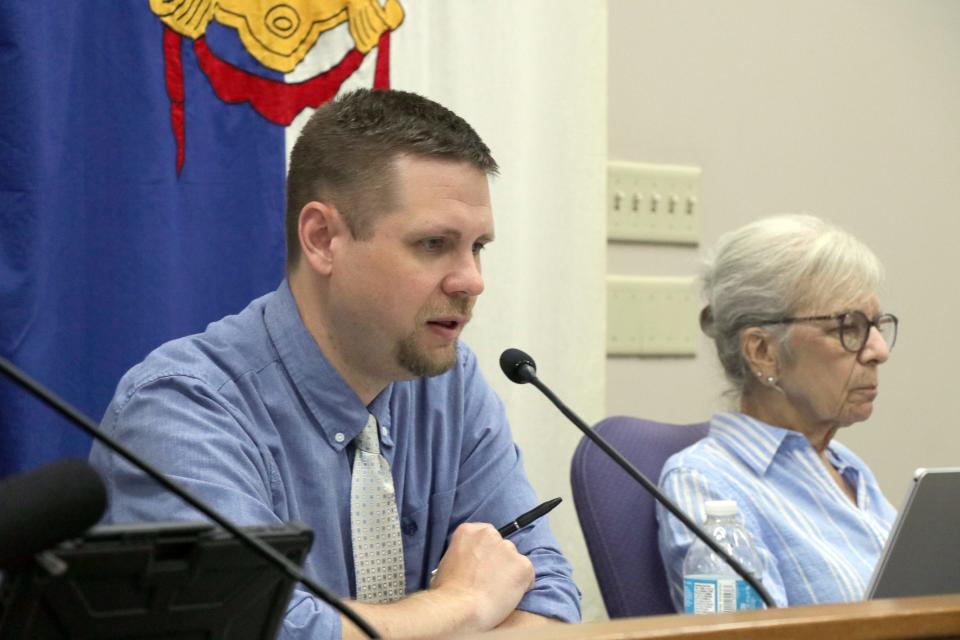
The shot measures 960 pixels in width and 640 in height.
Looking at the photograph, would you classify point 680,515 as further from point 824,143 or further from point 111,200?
point 824,143

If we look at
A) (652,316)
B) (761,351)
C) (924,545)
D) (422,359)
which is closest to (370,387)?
(422,359)

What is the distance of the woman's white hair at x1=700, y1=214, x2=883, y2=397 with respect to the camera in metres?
2.40

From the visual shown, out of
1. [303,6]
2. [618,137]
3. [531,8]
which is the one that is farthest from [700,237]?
[303,6]

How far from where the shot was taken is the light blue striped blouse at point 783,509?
2.13m

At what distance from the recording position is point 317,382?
1.77m

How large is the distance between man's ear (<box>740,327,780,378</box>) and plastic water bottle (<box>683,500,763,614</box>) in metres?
0.41

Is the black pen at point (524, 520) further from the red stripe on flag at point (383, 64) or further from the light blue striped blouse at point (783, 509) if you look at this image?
the red stripe on flag at point (383, 64)

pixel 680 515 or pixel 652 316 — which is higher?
pixel 680 515

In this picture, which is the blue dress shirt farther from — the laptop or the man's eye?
the laptop

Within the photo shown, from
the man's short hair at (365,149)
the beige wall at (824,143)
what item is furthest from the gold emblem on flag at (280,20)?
the beige wall at (824,143)

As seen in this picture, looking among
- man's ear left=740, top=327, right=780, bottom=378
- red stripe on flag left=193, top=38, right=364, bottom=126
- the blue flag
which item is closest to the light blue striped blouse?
man's ear left=740, top=327, right=780, bottom=378

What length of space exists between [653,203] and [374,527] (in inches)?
61.4

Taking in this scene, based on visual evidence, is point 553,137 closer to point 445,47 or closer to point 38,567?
point 445,47

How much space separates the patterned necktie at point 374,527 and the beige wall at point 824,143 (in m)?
1.35
